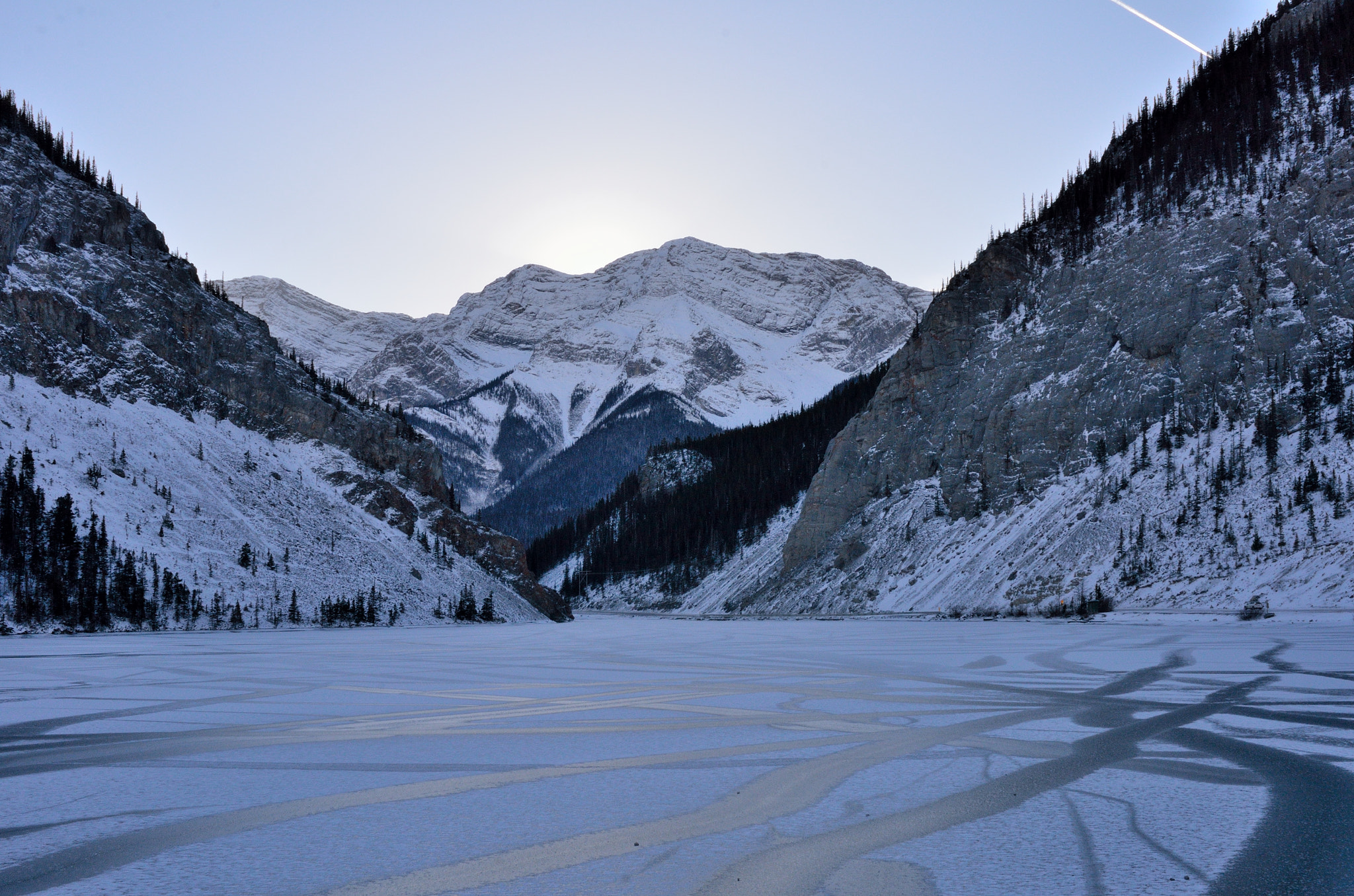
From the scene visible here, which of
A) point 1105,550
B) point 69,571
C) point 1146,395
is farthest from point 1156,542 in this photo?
point 69,571

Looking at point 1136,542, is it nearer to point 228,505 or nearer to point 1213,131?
point 1213,131

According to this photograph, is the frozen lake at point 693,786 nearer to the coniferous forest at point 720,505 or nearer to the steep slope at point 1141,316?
the steep slope at point 1141,316

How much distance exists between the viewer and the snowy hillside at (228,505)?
74.0 metres

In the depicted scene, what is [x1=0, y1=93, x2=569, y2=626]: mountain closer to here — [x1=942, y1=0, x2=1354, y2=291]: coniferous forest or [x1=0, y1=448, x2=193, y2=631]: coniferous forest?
[x1=0, y1=448, x2=193, y2=631]: coniferous forest

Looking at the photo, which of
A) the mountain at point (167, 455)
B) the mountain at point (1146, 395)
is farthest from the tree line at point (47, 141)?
the mountain at point (1146, 395)

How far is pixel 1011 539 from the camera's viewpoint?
250ft

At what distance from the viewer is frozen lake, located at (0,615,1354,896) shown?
6.35 metres

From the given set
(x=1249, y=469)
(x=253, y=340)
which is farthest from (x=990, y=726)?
(x=253, y=340)

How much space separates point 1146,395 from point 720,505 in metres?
97.1

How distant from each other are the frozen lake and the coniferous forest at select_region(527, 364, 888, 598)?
13423 cm

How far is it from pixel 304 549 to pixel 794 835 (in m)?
89.3

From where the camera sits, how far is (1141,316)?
264ft

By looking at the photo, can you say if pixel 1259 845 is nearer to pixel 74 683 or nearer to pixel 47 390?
pixel 74 683

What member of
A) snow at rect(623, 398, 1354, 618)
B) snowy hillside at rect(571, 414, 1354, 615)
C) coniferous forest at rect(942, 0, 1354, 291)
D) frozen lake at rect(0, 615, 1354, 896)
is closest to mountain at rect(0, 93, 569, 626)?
snow at rect(623, 398, 1354, 618)
